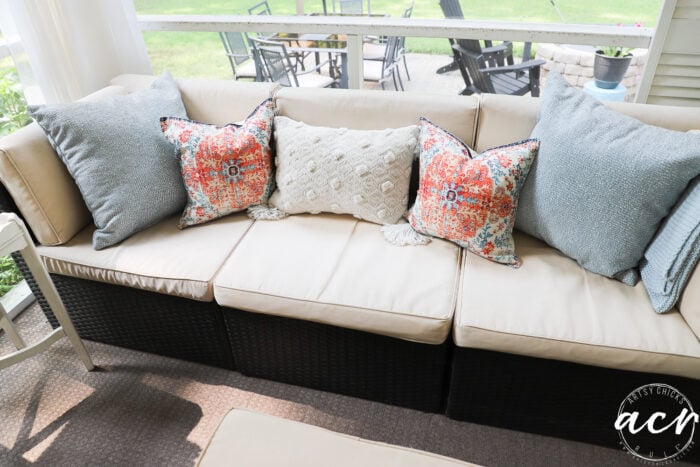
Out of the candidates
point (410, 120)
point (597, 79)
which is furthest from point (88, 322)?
point (597, 79)

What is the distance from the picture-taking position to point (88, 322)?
5.65ft

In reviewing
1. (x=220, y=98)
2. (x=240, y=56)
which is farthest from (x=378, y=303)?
(x=240, y=56)

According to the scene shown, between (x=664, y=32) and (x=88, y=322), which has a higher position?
(x=664, y=32)

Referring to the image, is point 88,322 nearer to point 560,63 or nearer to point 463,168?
point 463,168

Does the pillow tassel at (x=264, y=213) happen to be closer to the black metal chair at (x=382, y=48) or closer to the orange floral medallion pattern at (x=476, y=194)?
the orange floral medallion pattern at (x=476, y=194)

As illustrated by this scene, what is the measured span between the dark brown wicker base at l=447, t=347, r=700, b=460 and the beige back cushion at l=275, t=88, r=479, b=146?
0.77 metres

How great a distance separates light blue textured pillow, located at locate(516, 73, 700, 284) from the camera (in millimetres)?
1226

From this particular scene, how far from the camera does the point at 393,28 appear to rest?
6.89ft

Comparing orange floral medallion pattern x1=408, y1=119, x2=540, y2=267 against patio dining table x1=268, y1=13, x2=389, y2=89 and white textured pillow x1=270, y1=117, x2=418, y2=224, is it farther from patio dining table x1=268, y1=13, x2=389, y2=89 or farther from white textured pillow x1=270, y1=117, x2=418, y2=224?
patio dining table x1=268, y1=13, x2=389, y2=89

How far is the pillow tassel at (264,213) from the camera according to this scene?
5.51 ft

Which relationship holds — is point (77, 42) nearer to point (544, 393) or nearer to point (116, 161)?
point (116, 161)

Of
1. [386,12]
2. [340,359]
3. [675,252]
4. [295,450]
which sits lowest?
[340,359]

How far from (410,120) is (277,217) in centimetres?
58

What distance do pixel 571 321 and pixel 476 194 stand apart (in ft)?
1.40
